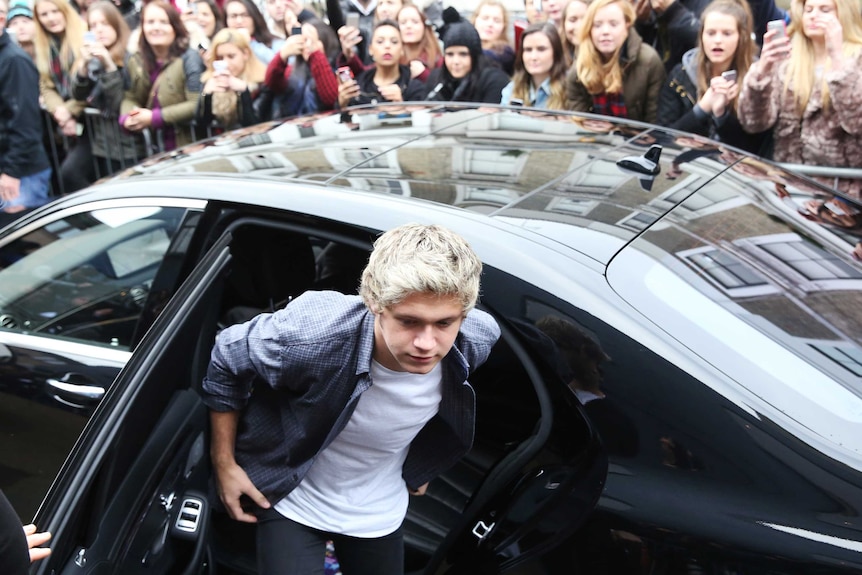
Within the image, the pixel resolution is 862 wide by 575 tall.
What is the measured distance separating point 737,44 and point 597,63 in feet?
2.36

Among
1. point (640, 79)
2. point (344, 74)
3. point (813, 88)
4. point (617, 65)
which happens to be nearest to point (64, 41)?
point (344, 74)

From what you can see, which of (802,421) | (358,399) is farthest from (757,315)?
(358,399)

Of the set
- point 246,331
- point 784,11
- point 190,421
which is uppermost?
point 784,11

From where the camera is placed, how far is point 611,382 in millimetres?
1923

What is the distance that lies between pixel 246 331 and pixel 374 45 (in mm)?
3906

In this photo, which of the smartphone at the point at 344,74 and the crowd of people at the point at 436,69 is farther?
the smartphone at the point at 344,74

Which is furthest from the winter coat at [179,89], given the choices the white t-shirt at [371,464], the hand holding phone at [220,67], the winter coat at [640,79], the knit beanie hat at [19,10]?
the white t-shirt at [371,464]

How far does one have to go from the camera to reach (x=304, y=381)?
2.15 metres

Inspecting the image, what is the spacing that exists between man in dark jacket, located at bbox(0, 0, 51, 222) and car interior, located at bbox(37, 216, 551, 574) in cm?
327

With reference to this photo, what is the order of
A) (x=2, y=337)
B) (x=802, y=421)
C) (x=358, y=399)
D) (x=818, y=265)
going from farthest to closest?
1. (x=2, y=337)
2. (x=818, y=265)
3. (x=358, y=399)
4. (x=802, y=421)

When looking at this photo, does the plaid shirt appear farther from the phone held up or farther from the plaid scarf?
the phone held up

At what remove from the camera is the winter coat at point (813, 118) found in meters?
4.17

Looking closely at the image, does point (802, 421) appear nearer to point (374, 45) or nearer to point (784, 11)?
point (374, 45)

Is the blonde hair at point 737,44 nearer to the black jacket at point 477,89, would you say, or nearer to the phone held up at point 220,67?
the black jacket at point 477,89
